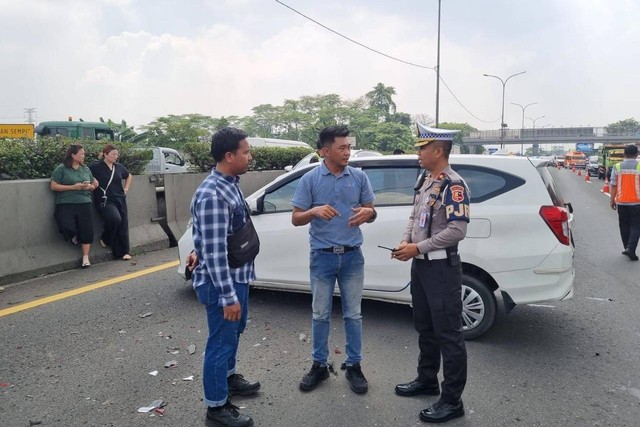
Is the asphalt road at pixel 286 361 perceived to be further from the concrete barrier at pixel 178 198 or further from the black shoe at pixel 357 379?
the concrete barrier at pixel 178 198

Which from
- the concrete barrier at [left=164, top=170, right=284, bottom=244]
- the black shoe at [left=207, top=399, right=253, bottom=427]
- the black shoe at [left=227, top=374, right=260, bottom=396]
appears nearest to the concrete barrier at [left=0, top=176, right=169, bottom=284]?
the concrete barrier at [left=164, top=170, right=284, bottom=244]

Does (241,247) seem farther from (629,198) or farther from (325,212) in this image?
(629,198)

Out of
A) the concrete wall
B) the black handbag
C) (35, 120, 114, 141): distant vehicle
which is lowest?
the concrete wall

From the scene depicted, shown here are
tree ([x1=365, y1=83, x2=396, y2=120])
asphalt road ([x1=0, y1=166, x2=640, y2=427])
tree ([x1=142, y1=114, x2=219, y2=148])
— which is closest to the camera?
asphalt road ([x1=0, y1=166, x2=640, y2=427])

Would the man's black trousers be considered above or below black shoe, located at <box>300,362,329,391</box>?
above

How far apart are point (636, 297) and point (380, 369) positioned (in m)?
3.76

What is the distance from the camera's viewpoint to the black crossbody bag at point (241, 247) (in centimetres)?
294

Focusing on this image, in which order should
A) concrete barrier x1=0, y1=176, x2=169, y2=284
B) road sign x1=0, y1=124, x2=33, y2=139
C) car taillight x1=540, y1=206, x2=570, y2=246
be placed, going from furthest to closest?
road sign x1=0, y1=124, x2=33, y2=139 → concrete barrier x1=0, y1=176, x2=169, y2=284 → car taillight x1=540, y1=206, x2=570, y2=246

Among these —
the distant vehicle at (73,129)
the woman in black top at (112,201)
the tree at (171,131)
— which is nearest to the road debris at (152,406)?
the woman in black top at (112,201)

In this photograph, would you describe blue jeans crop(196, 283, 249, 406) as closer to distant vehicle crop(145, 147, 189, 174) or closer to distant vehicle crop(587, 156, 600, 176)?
distant vehicle crop(145, 147, 189, 174)

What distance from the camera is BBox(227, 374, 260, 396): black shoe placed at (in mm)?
3467

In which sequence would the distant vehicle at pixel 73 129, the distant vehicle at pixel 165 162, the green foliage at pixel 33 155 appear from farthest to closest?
the distant vehicle at pixel 73 129
the distant vehicle at pixel 165 162
the green foliage at pixel 33 155

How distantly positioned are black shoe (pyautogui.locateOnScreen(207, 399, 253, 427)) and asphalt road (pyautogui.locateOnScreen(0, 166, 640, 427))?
0.40ft

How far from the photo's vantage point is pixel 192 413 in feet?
10.6
